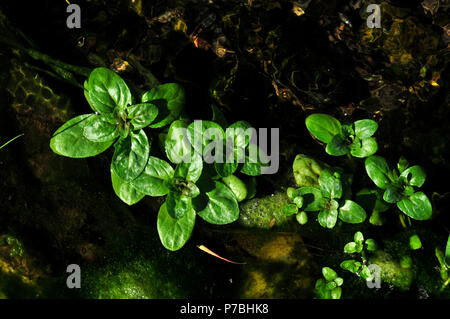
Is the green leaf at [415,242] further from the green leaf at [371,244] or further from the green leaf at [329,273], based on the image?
the green leaf at [329,273]

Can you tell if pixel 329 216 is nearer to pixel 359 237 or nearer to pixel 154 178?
pixel 359 237

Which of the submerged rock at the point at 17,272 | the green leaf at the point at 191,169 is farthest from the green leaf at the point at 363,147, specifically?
the submerged rock at the point at 17,272

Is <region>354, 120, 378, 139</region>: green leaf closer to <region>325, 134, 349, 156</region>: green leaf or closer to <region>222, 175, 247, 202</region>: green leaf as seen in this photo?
<region>325, 134, 349, 156</region>: green leaf

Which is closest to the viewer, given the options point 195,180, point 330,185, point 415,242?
point 195,180

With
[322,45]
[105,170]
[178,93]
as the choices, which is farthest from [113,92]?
[322,45]

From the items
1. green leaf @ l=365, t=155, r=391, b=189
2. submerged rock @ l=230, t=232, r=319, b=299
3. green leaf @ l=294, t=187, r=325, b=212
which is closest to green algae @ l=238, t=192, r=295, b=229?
submerged rock @ l=230, t=232, r=319, b=299

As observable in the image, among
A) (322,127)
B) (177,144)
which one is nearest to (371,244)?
(322,127)
